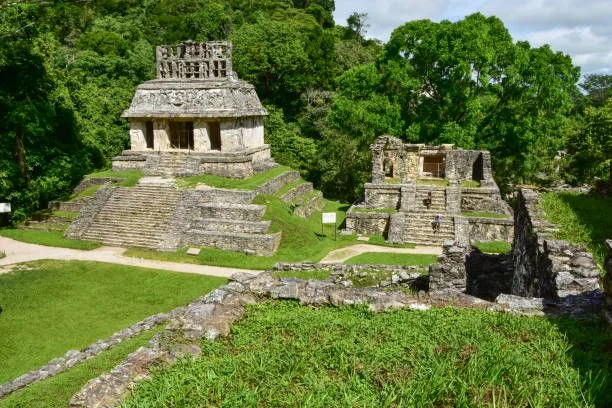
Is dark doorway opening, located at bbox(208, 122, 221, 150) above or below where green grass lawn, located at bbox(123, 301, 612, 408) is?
above

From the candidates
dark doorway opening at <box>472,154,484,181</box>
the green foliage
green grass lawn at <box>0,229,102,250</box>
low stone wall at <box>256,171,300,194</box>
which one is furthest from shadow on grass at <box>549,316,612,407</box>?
the green foliage

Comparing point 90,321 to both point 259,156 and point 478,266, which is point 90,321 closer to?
point 478,266

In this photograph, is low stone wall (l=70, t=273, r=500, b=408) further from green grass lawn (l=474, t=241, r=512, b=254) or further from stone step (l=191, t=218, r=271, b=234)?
green grass lawn (l=474, t=241, r=512, b=254)

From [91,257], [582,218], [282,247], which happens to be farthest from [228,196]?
[582,218]

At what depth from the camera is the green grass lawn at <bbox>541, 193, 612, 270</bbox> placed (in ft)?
32.4

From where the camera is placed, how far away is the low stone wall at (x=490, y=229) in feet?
68.9

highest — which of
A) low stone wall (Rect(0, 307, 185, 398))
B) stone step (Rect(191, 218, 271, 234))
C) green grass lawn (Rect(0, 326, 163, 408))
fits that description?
green grass lawn (Rect(0, 326, 163, 408))

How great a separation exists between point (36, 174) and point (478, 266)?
19.2 m

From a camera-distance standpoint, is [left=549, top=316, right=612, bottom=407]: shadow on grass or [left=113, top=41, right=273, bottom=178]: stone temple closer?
[left=549, top=316, right=612, bottom=407]: shadow on grass

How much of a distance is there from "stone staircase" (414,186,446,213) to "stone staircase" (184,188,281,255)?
706 cm

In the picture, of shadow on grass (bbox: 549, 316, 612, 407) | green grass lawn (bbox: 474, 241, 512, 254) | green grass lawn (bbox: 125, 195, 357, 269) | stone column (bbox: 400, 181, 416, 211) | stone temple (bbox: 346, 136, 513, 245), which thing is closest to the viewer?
shadow on grass (bbox: 549, 316, 612, 407)

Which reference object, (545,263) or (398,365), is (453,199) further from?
(398,365)

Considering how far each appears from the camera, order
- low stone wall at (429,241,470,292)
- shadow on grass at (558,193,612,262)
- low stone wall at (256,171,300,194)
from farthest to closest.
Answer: low stone wall at (256,171,300,194) < low stone wall at (429,241,470,292) < shadow on grass at (558,193,612,262)

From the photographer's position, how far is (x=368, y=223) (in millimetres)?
22234
